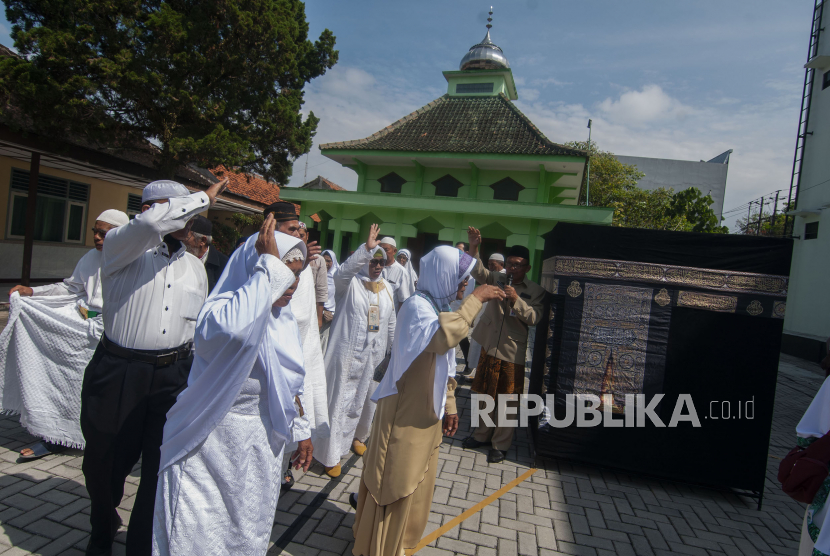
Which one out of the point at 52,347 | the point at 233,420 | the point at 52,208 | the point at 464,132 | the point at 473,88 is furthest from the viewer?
the point at 473,88

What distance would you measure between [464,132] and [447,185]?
2286 mm

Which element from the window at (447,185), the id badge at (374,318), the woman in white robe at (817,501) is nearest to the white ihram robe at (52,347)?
the id badge at (374,318)

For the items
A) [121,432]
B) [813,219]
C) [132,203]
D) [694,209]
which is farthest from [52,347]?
[694,209]

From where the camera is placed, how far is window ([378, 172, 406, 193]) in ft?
62.2

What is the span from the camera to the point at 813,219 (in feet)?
48.8

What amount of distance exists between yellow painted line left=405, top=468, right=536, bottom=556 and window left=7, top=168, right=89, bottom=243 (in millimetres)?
13517

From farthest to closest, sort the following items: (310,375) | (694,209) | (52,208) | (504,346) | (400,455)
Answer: (694,209) < (52,208) < (504,346) < (310,375) < (400,455)

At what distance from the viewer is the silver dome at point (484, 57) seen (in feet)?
75.0

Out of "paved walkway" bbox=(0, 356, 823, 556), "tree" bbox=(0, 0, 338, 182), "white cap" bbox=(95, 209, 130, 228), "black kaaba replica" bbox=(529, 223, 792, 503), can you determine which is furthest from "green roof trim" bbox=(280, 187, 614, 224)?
"white cap" bbox=(95, 209, 130, 228)

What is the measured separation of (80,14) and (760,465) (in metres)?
12.4

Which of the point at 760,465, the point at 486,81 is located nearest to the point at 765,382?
the point at 760,465

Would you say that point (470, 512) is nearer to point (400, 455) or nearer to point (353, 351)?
point (400, 455)

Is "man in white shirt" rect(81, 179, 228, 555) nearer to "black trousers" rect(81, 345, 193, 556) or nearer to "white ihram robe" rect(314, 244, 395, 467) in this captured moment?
"black trousers" rect(81, 345, 193, 556)

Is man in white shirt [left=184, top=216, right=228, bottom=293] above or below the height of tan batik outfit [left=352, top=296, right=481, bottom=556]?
above
